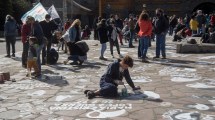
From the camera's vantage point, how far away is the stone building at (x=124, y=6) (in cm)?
4762

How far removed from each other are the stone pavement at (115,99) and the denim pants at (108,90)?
169 mm

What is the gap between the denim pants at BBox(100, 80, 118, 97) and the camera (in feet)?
25.8

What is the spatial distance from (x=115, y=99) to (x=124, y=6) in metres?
43.1

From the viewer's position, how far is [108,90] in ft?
25.9

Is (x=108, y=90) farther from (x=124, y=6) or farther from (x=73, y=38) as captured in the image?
(x=124, y=6)

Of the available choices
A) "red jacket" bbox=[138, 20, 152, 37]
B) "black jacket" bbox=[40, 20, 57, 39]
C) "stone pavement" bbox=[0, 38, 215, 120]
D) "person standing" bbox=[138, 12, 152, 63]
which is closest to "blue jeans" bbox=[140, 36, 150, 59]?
"person standing" bbox=[138, 12, 152, 63]

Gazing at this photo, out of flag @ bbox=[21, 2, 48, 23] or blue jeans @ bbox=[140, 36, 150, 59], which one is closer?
flag @ bbox=[21, 2, 48, 23]

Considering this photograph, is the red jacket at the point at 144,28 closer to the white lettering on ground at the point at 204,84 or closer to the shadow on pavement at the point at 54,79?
the shadow on pavement at the point at 54,79

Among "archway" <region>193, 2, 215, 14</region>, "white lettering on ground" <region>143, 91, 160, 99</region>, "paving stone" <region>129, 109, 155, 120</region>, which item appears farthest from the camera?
"archway" <region>193, 2, 215, 14</region>

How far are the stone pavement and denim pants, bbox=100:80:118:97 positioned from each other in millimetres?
169

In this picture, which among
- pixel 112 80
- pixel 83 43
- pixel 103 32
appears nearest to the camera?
pixel 112 80

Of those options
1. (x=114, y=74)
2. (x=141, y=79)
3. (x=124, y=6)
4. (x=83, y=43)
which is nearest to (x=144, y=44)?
(x=83, y=43)

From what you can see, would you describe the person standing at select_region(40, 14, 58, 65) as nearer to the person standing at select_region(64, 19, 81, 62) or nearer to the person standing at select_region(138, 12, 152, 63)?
the person standing at select_region(64, 19, 81, 62)

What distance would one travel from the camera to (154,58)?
46.9ft
